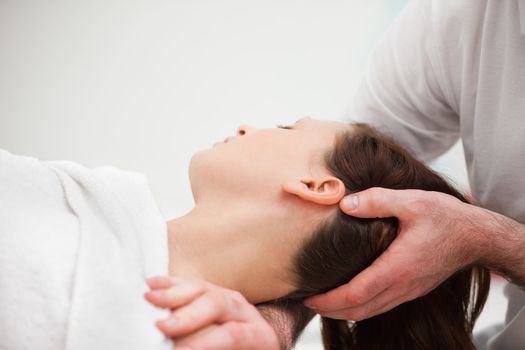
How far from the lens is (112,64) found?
2.16 m

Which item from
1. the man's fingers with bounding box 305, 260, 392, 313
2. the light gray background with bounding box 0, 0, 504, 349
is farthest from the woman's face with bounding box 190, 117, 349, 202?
the light gray background with bounding box 0, 0, 504, 349

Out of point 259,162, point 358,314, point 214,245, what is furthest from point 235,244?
point 358,314

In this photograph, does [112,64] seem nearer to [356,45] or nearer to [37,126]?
[37,126]

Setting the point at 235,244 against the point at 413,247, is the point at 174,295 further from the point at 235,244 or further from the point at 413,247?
the point at 413,247

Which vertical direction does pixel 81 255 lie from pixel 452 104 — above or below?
below

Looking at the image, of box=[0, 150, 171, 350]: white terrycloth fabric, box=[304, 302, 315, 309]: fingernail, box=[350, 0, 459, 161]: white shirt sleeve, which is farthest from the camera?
box=[350, 0, 459, 161]: white shirt sleeve

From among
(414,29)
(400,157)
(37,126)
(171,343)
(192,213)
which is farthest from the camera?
(37,126)

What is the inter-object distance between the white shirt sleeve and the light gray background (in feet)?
2.35

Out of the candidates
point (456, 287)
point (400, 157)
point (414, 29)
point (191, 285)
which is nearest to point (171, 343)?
point (191, 285)

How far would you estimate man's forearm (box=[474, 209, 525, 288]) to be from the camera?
1.03 meters

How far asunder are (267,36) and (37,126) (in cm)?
99

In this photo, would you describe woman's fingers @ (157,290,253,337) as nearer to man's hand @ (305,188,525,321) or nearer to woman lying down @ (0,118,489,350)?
woman lying down @ (0,118,489,350)

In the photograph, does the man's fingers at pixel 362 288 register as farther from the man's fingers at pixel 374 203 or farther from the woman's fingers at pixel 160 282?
the woman's fingers at pixel 160 282

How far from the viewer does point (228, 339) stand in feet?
2.54
